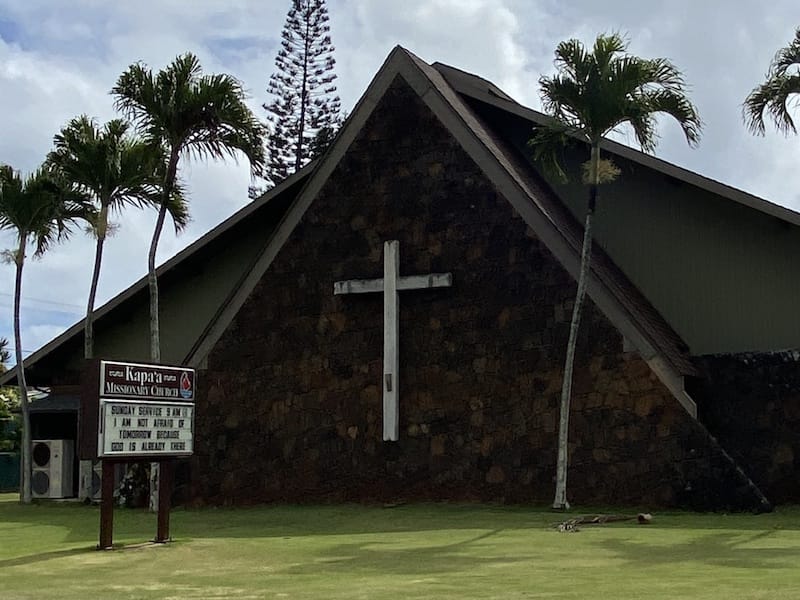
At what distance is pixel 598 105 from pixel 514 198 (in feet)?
9.03

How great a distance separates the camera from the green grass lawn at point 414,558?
32.0ft

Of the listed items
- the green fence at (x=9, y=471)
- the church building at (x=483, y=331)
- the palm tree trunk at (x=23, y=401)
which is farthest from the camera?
the green fence at (x=9, y=471)

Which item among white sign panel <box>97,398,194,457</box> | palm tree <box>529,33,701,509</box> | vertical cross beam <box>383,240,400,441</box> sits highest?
palm tree <box>529,33,701,509</box>

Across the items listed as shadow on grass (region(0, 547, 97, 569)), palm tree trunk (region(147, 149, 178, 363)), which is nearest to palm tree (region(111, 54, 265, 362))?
palm tree trunk (region(147, 149, 178, 363))

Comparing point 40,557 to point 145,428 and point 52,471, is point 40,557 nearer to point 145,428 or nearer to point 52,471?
point 145,428

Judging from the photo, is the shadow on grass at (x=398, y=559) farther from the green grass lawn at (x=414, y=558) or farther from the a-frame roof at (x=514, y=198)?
the a-frame roof at (x=514, y=198)

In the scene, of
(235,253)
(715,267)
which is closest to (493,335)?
(715,267)

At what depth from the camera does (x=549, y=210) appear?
69.8 ft

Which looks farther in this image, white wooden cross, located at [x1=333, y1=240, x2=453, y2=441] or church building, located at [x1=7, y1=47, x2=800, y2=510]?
white wooden cross, located at [x1=333, y1=240, x2=453, y2=441]

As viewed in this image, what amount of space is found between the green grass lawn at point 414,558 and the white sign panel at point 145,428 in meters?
1.17

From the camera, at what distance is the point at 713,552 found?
1227cm

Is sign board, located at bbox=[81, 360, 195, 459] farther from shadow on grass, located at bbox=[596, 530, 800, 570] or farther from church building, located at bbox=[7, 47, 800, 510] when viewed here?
church building, located at bbox=[7, 47, 800, 510]

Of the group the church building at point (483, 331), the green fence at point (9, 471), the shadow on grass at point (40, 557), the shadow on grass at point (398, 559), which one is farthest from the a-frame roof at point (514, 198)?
the green fence at point (9, 471)

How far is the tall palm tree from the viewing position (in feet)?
77.8
